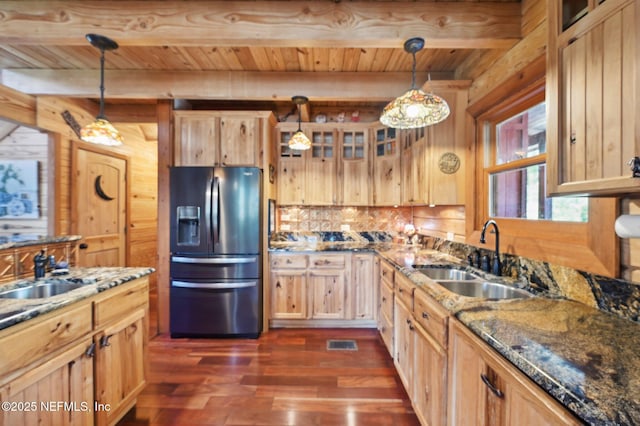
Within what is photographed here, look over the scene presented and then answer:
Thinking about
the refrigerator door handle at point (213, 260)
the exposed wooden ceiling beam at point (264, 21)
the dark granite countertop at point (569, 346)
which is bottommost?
the refrigerator door handle at point (213, 260)

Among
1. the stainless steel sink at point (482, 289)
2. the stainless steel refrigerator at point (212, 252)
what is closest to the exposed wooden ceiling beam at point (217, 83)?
the stainless steel refrigerator at point (212, 252)

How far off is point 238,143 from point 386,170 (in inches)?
71.8

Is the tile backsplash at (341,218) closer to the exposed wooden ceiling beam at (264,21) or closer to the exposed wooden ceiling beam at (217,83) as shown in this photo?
the exposed wooden ceiling beam at (217,83)

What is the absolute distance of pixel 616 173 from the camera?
864 millimetres

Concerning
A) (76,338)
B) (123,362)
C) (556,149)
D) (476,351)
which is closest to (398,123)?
(556,149)

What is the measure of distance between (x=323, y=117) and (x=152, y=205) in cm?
342

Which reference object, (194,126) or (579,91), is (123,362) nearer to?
(194,126)

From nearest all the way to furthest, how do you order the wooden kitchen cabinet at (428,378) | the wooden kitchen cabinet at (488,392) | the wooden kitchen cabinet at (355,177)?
1. the wooden kitchen cabinet at (488,392)
2. the wooden kitchen cabinet at (428,378)
3. the wooden kitchen cabinet at (355,177)

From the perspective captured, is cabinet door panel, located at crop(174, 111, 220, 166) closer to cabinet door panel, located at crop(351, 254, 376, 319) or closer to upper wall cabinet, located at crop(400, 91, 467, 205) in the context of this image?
cabinet door panel, located at crop(351, 254, 376, 319)

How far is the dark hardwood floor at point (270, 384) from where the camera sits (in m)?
1.78

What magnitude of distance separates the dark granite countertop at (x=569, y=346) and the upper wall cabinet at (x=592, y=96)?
1.67ft

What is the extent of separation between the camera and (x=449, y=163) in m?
2.42

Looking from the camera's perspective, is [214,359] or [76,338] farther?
[214,359]

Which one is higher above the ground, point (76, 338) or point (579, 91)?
point (579, 91)
